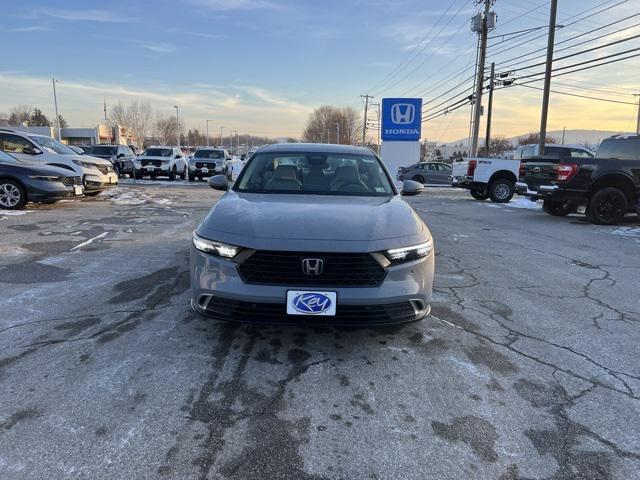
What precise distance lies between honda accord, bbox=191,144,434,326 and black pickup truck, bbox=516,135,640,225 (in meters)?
8.40

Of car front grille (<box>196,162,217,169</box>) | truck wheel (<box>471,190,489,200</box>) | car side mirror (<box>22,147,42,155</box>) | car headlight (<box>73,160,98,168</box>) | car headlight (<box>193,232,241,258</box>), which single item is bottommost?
truck wheel (<box>471,190,489,200</box>)

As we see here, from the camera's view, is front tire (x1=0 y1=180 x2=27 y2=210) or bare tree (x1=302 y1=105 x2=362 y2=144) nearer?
front tire (x1=0 y1=180 x2=27 y2=210)

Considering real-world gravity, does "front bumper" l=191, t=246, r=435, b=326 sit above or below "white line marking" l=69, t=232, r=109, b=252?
above

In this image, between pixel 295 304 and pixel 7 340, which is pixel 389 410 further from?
pixel 7 340

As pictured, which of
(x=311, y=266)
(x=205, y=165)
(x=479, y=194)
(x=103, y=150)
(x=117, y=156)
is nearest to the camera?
(x=311, y=266)

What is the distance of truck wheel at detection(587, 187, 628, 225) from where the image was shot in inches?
406

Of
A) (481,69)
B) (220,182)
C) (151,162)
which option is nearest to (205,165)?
(151,162)

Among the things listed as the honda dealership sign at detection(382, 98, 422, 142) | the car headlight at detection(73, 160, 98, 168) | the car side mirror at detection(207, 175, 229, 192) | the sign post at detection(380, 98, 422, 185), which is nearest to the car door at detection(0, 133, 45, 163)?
the car headlight at detection(73, 160, 98, 168)

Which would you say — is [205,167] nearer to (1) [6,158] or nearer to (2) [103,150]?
(2) [103,150]

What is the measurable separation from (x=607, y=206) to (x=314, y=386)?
10.2 metres

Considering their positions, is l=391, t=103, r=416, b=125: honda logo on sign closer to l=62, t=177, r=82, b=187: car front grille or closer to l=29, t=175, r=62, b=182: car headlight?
l=62, t=177, r=82, b=187: car front grille

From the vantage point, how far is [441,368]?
328cm

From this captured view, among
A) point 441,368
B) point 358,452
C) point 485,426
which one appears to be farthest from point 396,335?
point 358,452

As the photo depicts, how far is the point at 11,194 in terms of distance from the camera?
1056 cm
